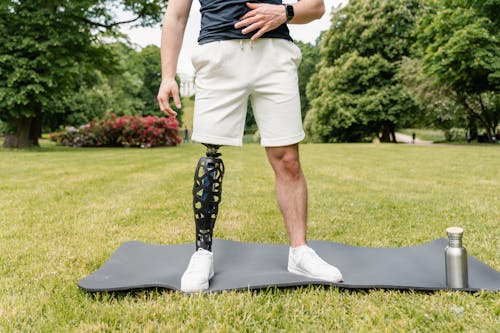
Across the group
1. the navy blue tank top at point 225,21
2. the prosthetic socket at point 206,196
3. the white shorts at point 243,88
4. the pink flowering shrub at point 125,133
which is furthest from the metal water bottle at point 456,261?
the pink flowering shrub at point 125,133

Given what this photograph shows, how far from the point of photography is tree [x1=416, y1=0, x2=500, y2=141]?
1758 cm

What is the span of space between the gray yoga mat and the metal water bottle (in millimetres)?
43

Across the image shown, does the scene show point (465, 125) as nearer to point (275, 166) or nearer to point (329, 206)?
point (329, 206)

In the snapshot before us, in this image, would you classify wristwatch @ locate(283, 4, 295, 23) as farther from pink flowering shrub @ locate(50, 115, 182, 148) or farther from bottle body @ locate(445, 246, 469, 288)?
pink flowering shrub @ locate(50, 115, 182, 148)

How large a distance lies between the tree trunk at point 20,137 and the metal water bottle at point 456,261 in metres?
16.6

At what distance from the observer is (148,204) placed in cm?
446

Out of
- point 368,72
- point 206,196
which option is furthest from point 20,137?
point 368,72

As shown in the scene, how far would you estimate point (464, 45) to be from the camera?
57.9ft

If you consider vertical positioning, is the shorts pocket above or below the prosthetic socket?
above

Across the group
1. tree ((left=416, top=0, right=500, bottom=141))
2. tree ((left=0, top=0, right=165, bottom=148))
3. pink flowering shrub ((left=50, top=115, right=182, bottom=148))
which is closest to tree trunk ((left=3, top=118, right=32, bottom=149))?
tree ((left=0, top=0, right=165, bottom=148))

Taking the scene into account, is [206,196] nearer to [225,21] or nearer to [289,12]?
[225,21]

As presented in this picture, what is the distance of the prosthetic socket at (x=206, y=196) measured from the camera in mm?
2199

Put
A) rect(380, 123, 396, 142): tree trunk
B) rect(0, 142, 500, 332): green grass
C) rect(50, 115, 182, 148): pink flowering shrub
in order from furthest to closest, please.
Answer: rect(380, 123, 396, 142): tree trunk < rect(50, 115, 182, 148): pink flowering shrub < rect(0, 142, 500, 332): green grass

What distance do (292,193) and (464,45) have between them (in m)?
18.5
